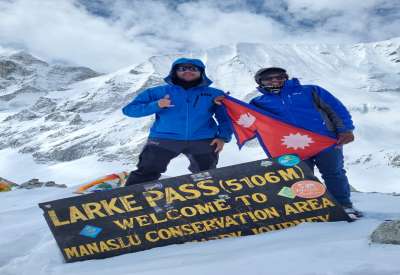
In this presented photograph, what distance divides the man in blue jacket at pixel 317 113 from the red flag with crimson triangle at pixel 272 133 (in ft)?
0.22

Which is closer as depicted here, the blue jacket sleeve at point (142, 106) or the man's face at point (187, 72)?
the blue jacket sleeve at point (142, 106)

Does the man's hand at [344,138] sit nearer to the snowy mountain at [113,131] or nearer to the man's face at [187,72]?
the man's face at [187,72]

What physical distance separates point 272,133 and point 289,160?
1.42 metres

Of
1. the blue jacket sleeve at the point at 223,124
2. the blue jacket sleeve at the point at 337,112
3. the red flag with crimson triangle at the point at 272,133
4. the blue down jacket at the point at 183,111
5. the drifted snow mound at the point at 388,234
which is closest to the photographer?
the drifted snow mound at the point at 388,234

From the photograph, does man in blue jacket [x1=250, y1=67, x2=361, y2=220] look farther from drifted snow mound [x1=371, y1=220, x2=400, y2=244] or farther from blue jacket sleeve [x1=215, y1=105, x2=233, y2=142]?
drifted snow mound [x1=371, y1=220, x2=400, y2=244]

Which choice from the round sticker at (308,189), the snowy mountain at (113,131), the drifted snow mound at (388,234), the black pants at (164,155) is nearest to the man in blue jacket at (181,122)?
the black pants at (164,155)

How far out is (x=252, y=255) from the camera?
337cm

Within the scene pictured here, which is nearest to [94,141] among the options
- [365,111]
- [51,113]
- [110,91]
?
[51,113]

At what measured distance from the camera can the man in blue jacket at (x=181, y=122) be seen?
5.40 meters

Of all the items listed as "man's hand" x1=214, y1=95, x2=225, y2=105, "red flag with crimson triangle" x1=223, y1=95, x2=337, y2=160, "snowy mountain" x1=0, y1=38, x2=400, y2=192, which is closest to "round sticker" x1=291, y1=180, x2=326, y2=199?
"red flag with crimson triangle" x1=223, y1=95, x2=337, y2=160

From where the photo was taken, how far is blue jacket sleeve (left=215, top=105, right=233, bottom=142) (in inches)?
225

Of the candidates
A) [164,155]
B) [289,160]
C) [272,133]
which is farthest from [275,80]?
[164,155]

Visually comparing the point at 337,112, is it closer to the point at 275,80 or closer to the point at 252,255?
the point at 275,80

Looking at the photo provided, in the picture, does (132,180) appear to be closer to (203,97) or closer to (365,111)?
(203,97)
